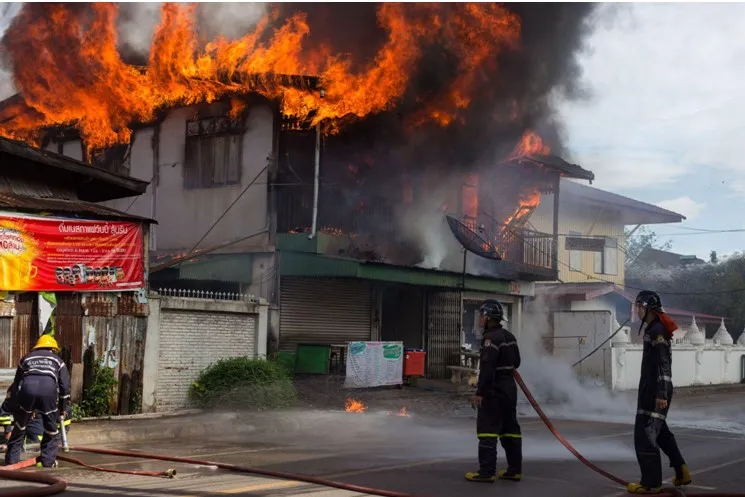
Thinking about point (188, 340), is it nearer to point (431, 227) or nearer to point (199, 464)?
point (199, 464)

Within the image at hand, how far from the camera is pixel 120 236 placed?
1445 centimetres

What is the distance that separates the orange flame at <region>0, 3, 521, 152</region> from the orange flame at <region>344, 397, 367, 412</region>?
6787mm

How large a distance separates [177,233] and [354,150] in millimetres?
5104

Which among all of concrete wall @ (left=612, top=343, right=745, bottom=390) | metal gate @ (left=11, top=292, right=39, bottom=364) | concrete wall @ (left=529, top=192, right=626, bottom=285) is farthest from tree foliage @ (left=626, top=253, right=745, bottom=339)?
metal gate @ (left=11, top=292, right=39, bottom=364)

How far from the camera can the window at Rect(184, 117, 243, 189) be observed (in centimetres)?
2094

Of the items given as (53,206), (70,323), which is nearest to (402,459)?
(70,323)

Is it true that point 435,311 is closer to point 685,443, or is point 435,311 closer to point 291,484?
point 685,443

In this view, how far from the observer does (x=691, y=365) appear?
27875mm

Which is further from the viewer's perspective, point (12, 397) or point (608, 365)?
point (608, 365)

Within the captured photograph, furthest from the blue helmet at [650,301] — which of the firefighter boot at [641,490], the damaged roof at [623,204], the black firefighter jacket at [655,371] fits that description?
the damaged roof at [623,204]

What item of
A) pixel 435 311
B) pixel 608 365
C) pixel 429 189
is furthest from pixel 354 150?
pixel 608 365

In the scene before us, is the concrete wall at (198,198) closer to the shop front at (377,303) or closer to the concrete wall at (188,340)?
the shop front at (377,303)

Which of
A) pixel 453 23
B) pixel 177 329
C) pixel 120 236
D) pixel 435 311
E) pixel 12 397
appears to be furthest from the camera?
pixel 435 311

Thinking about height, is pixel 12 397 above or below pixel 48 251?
below
